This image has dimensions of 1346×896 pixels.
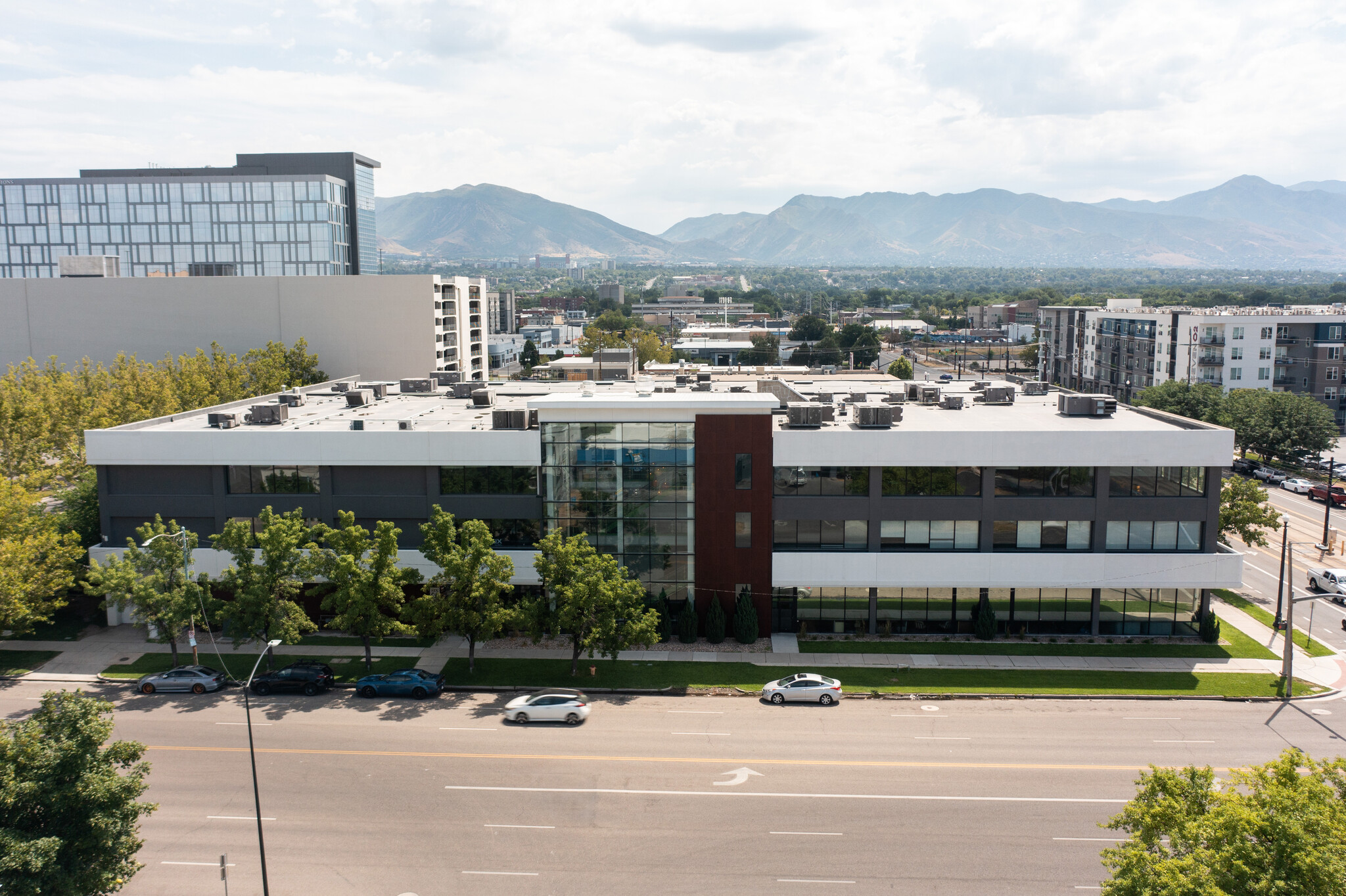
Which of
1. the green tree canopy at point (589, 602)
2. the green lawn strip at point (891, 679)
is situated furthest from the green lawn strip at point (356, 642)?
the green tree canopy at point (589, 602)

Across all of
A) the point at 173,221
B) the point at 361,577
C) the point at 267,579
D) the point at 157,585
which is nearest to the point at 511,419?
the point at 361,577

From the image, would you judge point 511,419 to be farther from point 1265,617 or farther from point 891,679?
point 1265,617

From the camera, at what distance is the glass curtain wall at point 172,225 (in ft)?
547

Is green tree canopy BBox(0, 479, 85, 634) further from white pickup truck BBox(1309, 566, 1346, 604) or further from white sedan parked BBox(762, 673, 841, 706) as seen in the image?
white pickup truck BBox(1309, 566, 1346, 604)

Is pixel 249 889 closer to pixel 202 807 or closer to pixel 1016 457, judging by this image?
pixel 202 807

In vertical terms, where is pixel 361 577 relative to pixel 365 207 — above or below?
below

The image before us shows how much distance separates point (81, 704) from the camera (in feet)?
79.3

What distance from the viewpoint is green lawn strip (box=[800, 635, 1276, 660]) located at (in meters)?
46.1

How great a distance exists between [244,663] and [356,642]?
18.1ft

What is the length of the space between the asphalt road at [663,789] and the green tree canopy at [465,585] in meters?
3.51

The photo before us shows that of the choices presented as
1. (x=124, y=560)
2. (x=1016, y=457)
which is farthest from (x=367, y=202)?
(x=1016, y=457)

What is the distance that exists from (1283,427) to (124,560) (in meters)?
106

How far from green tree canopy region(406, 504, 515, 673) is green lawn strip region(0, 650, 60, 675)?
2036cm

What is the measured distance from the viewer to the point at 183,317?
98.6 meters
